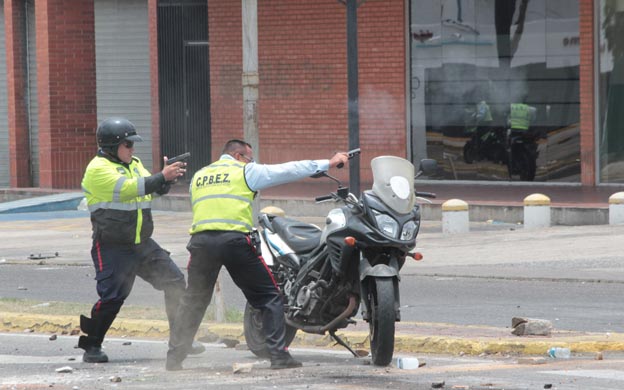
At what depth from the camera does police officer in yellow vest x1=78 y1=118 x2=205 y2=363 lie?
9656 millimetres

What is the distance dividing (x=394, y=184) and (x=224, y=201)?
1.13 m

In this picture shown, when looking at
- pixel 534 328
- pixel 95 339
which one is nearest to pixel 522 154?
pixel 534 328

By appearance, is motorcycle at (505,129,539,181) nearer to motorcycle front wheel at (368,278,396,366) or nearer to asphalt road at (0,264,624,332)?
asphalt road at (0,264,624,332)

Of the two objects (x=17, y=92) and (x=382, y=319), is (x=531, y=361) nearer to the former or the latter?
(x=382, y=319)

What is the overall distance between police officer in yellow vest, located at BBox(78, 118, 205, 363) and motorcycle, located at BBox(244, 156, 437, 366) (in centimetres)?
97

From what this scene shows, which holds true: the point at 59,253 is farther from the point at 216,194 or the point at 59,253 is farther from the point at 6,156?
the point at 6,156

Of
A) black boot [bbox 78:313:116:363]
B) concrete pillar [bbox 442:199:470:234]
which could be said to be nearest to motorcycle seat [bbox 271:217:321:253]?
black boot [bbox 78:313:116:363]

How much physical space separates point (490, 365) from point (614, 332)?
1.71m

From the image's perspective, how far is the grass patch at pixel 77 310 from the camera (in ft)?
37.6

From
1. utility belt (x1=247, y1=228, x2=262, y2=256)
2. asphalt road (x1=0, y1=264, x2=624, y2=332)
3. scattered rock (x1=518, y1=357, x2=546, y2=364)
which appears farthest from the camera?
asphalt road (x1=0, y1=264, x2=624, y2=332)

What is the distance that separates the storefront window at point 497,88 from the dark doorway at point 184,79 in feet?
14.3

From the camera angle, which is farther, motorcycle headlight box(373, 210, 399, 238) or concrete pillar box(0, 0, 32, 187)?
concrete pillar box(0, 0, 32, 187)

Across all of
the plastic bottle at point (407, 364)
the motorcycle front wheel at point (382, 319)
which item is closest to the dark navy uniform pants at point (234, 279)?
the motorcycle front wheel at point (382, 319)

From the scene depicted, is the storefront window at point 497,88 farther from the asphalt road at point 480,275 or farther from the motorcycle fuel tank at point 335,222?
the motorcycle fuel tank at point 335,222
